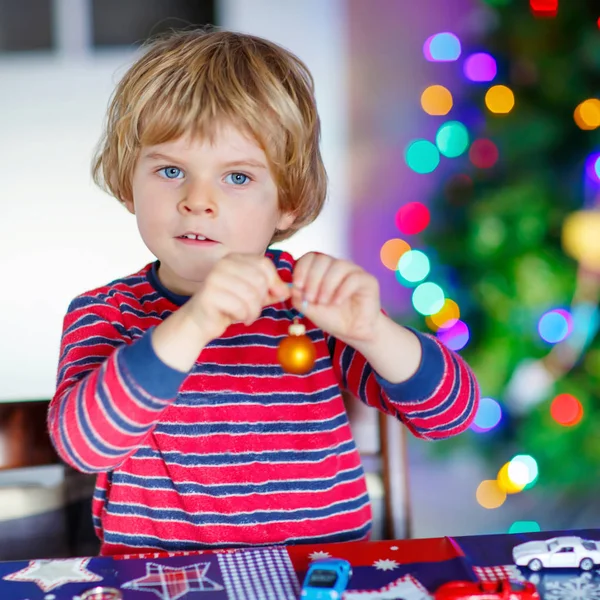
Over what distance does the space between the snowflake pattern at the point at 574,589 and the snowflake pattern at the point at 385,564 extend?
131 mm

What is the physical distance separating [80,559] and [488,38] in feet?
6.46

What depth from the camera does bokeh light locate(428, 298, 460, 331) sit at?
2391 millimetres

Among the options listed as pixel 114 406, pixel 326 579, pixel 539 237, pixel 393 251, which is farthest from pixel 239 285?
pixel 393 251

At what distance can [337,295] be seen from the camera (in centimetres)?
85

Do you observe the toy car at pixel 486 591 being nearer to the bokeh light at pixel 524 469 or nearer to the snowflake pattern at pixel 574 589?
the snowflake pattern at pixel 574 589

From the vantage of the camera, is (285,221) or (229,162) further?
(285,221)

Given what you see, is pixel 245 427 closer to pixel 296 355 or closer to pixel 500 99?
pixel 296 355

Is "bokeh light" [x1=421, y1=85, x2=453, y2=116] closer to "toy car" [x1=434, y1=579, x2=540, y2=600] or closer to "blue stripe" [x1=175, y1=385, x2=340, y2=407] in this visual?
"blue stripe" [x1=175, y1=385, x2=340, y2=407]

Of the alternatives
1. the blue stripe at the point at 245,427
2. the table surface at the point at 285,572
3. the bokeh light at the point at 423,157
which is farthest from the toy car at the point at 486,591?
the bokeh light at the point at 423,157

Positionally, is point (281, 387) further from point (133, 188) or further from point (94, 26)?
point (94, 26)

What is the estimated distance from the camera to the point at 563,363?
7.52 ft

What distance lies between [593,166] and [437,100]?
0.51 meters

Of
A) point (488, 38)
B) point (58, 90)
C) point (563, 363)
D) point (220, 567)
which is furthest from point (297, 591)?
point (58, 90)

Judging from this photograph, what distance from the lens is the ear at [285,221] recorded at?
3.71ft
